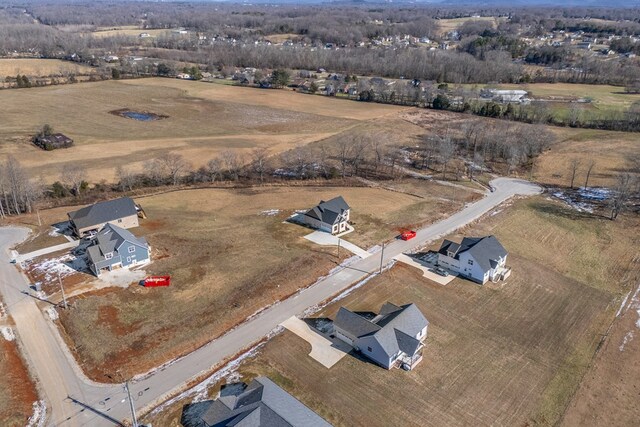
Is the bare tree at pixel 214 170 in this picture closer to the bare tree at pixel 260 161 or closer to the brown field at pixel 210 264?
the brown field at pixel 210 264

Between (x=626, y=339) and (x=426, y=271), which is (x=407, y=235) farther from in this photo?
(x=626, y=339)

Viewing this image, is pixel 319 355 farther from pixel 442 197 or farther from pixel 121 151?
pixel 121 151

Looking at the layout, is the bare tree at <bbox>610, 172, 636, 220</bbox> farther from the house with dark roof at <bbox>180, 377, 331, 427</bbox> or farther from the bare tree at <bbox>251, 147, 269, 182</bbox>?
the house with dark roof at <bbox>180, 377, 331, 427</bbox>

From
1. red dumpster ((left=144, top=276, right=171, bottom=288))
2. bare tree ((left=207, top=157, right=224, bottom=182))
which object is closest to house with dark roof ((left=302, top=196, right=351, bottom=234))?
red dumpster ((left=144, top=276, right=171, bottom=288))

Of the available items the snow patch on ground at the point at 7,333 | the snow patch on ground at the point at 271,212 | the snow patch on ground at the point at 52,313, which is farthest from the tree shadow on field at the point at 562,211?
the snow patch on ground at the point at 7,333

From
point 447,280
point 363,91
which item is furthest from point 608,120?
point 447,280

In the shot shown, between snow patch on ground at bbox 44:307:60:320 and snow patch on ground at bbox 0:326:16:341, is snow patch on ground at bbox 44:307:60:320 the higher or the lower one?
the higher one
